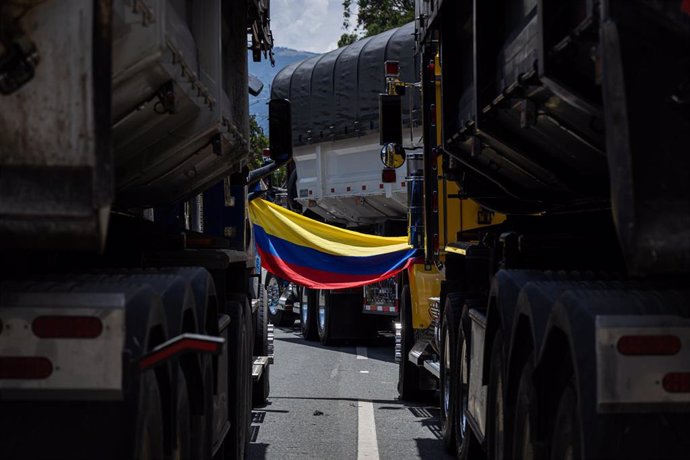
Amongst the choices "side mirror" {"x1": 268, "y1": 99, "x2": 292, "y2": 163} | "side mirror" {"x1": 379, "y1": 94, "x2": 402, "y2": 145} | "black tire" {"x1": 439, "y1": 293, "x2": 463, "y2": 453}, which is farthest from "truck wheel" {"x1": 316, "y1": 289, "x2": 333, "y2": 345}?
"side mirror" {"x1": 268, "y1": 99, "x2": 292, "y2": 163}

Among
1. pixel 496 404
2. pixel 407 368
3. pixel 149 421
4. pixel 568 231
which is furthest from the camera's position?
pixel 407 368

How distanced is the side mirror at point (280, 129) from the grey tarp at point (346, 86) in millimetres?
7652

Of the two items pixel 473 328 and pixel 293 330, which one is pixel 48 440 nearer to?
pixel 473 328

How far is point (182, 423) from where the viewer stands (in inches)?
201

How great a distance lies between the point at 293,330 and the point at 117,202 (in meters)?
17.6

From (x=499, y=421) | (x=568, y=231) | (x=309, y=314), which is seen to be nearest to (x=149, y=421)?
(x=499, y=421)

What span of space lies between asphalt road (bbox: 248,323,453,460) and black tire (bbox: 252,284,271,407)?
4.9 inches

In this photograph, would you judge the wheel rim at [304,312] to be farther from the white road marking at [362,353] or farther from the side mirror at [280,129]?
the side mirror at [280,129]

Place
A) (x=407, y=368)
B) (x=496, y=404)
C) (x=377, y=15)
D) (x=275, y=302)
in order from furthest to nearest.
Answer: (x=377, y=15) → (x=275, y=302) → (x=407, y=368) → (x=496, y=404)

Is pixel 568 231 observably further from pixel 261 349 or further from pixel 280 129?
pixel 261 349

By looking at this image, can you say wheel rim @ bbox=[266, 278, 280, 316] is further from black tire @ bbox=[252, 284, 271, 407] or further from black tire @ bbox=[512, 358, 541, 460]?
black tire @ bbox=[512, 358, 541, 460]

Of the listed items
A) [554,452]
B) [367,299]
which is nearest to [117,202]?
[554,452]

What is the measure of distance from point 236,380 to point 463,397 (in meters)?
1.91

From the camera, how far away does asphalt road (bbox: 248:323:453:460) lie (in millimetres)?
9164
